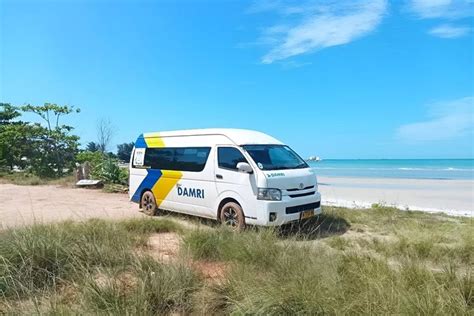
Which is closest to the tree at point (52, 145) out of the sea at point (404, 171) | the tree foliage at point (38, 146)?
the tree foliage at point (38, 146)

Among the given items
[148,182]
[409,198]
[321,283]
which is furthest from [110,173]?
[321,283]

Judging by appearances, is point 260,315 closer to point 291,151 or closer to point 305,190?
point 305,190

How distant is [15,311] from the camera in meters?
3.55

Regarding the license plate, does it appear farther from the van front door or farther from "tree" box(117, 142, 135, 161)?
"tree" box(117, 142, 135, 161)

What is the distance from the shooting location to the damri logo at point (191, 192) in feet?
30.0

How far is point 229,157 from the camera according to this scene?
8.67 metres

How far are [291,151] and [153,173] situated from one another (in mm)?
3832

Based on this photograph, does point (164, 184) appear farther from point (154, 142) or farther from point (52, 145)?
point (52, 145)

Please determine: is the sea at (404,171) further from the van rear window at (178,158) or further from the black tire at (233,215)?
the black tire at (233,215)

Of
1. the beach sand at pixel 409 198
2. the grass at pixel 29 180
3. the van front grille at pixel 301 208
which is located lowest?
the beach sand at pixel 409 198

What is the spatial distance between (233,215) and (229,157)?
128cm

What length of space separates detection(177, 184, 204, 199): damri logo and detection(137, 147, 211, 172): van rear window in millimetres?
473

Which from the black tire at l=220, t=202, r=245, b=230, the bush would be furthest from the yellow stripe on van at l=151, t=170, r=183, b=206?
the bush

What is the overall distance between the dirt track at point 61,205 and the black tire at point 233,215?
8.36ft
